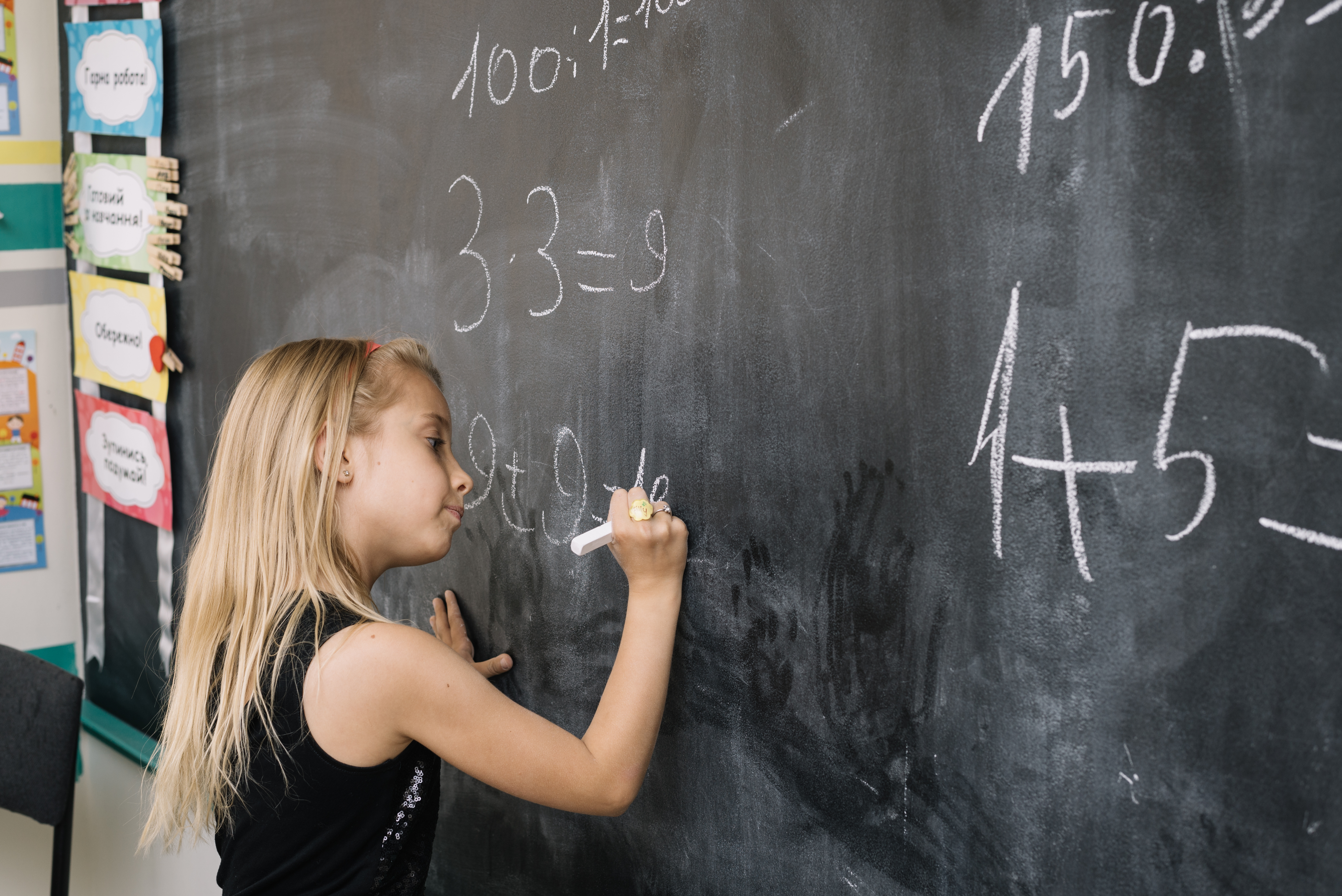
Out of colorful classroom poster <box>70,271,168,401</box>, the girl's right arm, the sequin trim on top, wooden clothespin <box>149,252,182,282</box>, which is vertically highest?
wooden clothespin <box>149,252,182,282</box>

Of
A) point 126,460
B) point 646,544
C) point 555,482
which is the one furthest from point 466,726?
point 126,460

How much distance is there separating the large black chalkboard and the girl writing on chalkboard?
133mm

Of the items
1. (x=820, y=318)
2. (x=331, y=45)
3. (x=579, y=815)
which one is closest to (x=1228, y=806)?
(x=820, y=318)

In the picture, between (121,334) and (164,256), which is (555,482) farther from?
(121,334)

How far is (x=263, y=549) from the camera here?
1.02 meters

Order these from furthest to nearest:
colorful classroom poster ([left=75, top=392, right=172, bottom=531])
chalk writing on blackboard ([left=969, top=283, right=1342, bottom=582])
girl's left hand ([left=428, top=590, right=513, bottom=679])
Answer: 1. colorful classroom poster ([left=75, top=392, right=172, bottom=531])
2. girl's left hand ([left=428, top=590, right=513, bottom=679])
3. chalk writing on blackboard ([left=969, top=283, right=1342, bottom=582])

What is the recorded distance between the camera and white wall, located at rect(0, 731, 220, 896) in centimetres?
195

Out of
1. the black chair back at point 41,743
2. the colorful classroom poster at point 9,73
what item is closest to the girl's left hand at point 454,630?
the black chair back at point 41,743

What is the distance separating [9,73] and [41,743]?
46.4 inches

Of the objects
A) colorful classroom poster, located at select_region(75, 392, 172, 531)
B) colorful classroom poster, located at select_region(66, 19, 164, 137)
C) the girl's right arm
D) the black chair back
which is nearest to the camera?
the girl's right arm

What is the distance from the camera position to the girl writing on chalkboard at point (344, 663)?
93 centimetres

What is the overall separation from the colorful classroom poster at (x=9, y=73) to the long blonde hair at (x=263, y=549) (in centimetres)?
128

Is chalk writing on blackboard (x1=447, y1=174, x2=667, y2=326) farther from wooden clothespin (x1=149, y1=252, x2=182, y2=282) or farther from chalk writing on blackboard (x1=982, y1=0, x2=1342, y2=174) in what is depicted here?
wooden clothespin (x1=149, y1=252, x2=182, y2=282)

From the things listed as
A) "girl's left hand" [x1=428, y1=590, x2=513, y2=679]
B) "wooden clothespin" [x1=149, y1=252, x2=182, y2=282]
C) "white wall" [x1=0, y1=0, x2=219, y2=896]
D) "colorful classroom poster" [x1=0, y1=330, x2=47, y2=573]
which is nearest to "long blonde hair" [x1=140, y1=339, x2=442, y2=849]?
"girl's left hand" [x1=428, y1=590, x2=513, y2=679]
